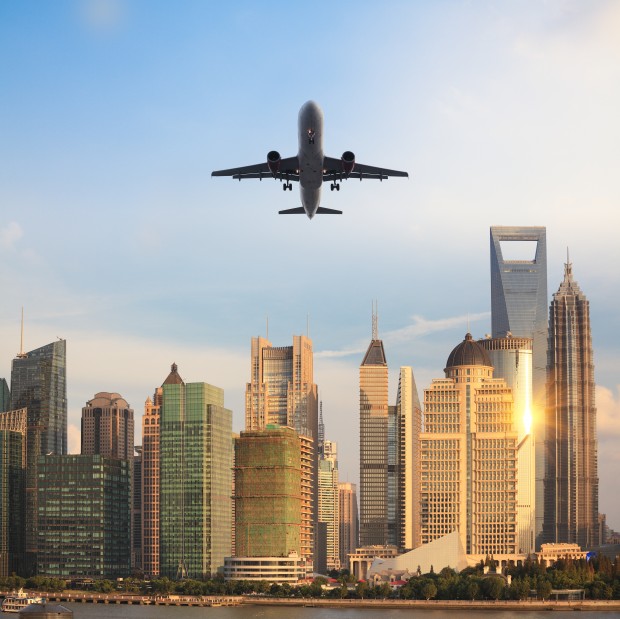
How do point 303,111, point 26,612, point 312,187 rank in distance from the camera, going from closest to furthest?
1. point 303,111
2. point 312,187
3. point 26,612

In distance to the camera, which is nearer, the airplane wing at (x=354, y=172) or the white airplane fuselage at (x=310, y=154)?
the white airplane fuselage at (x=310, y=154)

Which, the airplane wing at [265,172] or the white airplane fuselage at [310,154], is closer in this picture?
the white airplane fuselage at [310,154]

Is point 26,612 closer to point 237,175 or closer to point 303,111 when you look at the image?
point 237,175

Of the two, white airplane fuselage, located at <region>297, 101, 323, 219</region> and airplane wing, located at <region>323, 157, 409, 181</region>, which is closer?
white airplane fuselage, located at <region>297, 101, 323, 219</region>

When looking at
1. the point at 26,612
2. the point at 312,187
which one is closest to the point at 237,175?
the point at 312,187
